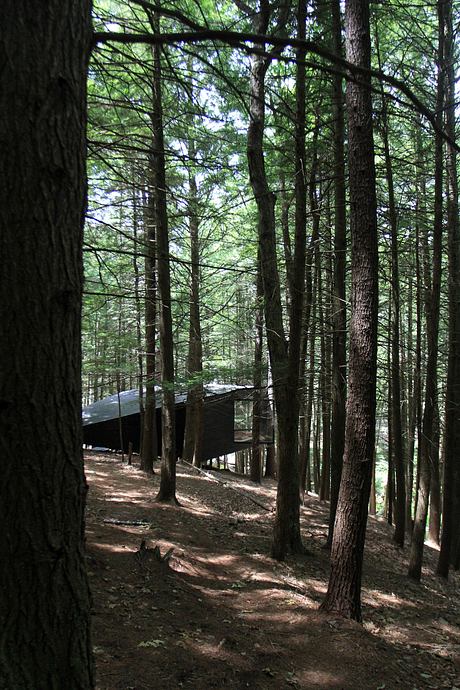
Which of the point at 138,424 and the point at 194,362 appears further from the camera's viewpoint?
the point at 138,424

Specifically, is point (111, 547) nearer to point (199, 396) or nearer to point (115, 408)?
point (199, 396)

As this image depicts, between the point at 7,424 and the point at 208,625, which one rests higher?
the point at 7,424

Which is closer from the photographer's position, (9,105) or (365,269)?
(9,105)

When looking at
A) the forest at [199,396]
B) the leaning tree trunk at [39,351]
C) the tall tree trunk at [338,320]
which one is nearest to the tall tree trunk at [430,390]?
the forest at [199,396]

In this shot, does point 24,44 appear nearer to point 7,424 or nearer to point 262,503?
point 7,424

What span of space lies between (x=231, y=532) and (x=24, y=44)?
30.7ft

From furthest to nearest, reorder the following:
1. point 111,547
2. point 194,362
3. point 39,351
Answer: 1. point 194,362
2. point 111,547
3. point 39,351

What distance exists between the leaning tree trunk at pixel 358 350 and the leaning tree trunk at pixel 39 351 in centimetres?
439

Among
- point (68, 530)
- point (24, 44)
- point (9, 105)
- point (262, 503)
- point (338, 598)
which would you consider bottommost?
point (262, 503)

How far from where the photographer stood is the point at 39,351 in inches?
61.9

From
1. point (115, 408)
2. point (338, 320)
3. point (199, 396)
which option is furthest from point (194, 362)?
point (338, 320)

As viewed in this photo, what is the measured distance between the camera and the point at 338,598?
5.61 meters

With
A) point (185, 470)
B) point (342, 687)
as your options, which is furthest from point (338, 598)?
point (185, 470)

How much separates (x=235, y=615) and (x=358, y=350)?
3414 mm
